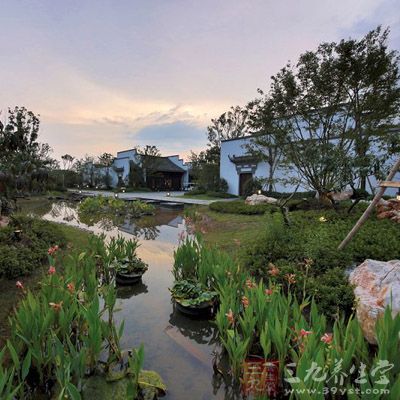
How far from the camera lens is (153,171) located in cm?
3070

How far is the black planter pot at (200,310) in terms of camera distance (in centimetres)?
310

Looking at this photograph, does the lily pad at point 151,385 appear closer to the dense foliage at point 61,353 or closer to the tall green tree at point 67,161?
the dense foliage at point 61,353

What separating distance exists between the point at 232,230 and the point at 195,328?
5365 millimetres

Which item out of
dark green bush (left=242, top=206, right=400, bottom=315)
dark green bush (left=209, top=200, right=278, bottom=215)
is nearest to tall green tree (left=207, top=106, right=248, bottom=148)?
dark green bush (left=209, top=200, right=278, bottom=215)

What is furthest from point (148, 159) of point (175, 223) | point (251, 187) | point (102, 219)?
point (175, 223)

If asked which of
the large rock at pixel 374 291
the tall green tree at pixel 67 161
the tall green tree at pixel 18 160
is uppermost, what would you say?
the tall green tree at pixel 67 161

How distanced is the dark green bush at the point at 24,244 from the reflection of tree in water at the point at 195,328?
241 cm

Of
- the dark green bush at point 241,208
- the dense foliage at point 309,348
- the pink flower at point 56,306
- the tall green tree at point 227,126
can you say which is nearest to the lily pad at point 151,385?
the dense foliage at point 309,348

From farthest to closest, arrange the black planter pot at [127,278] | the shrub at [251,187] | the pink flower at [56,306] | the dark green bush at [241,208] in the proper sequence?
the shrub at [251,187], the dark green bush at [241,208], the black planter pot at [127,278], the pink flower at [56,306]

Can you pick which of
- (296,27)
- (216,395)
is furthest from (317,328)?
(296,27)

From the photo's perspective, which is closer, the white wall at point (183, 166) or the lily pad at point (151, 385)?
the lily pad at point (151, 385)

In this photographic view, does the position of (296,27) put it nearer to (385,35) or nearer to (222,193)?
(385,35)

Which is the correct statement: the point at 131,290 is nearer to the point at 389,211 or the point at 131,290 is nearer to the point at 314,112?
the point at 389,211

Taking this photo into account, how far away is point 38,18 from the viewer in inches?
267
